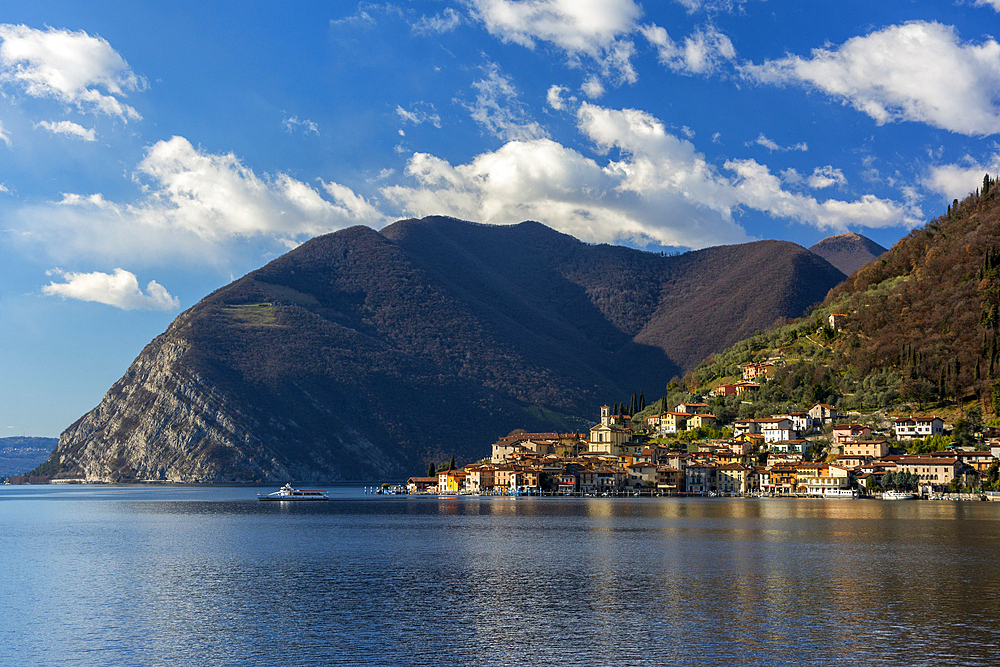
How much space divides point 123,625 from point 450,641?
49.7 ft

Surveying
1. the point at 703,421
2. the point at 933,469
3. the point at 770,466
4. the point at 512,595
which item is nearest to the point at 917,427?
the point at 933,469

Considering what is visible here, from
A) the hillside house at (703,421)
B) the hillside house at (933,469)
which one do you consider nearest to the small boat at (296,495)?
the hillside house at (703,421)

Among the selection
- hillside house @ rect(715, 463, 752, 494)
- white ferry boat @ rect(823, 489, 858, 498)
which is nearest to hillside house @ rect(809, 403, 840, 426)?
hillside house @ rect(715, 463, 752, 494)

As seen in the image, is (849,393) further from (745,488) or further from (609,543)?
(609,543)

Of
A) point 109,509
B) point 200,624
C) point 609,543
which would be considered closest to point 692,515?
point 609,543

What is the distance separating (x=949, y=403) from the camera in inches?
6368

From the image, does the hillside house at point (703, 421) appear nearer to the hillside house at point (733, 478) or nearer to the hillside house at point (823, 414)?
the hillside house at point (733, 478)

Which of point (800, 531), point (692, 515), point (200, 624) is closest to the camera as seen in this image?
point (200, 624)

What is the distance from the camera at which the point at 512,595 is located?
161 ft

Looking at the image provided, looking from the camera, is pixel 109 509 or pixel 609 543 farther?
pixel 109 509

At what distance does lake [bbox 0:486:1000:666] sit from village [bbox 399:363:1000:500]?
53640 millimetres

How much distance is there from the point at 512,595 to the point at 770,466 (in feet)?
426

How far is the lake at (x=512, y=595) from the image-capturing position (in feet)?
119

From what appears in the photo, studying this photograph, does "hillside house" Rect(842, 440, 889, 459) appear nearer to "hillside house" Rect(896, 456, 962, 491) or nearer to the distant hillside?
"hillside house" Rect(896, 456, 962, 491)
